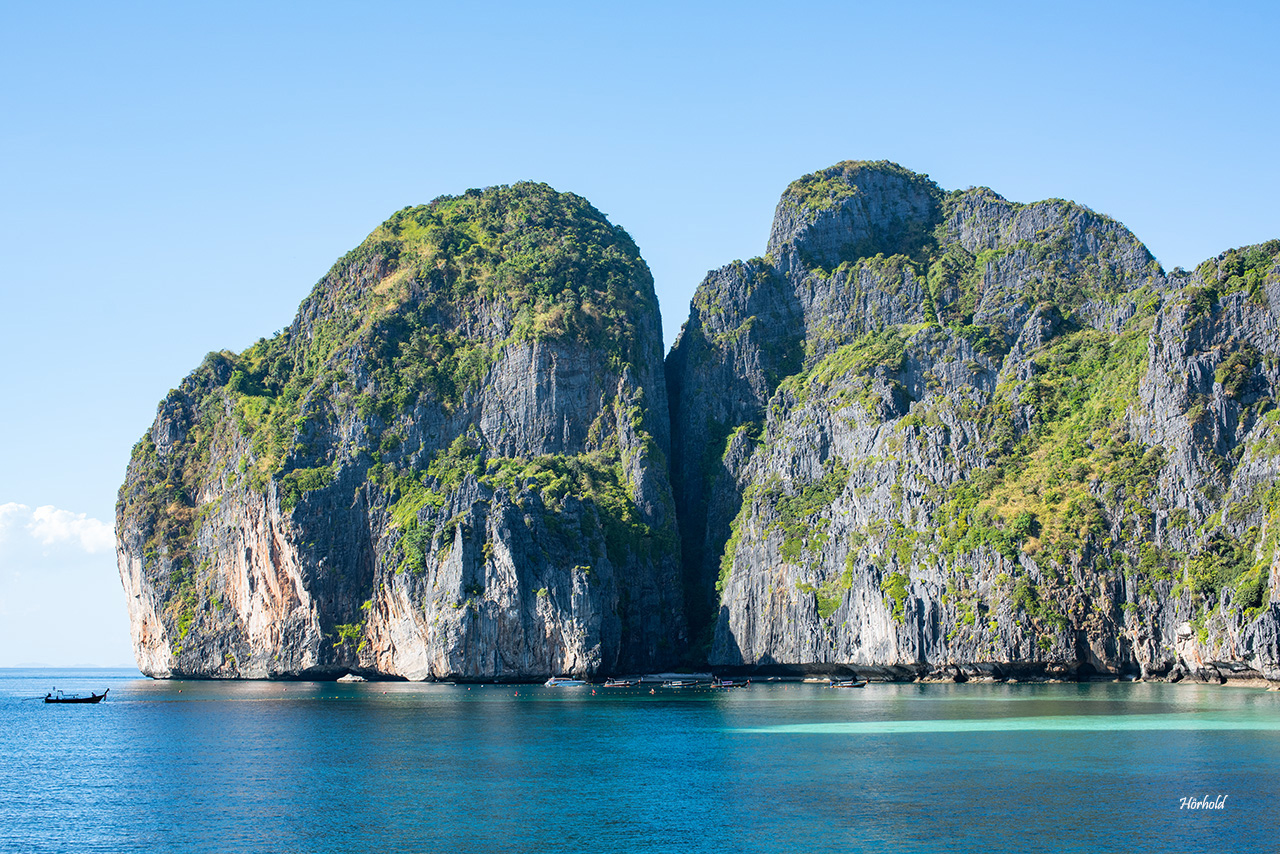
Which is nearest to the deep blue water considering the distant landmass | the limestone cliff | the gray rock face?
the gray rock face

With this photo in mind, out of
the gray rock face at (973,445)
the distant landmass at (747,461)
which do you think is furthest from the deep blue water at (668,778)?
the distant landmass at (747,461)

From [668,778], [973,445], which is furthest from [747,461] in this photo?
[668,778]

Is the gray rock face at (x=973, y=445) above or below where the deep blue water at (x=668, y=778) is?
above

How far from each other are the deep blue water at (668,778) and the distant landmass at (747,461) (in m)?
27.4

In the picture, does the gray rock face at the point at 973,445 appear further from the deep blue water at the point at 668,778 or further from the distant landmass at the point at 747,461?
the deep blue water at the point at 668,778

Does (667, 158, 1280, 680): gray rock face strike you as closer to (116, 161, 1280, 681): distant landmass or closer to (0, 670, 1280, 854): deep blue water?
(116, 161, 1280, 681): distant landmass

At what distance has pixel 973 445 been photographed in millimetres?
132000

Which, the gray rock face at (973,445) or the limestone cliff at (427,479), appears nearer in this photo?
the gray rock face at (973,445)

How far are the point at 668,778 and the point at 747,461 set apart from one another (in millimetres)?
109787

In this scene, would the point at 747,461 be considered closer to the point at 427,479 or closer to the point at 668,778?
the point at 427,479

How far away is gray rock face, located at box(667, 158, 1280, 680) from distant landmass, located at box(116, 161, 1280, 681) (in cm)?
40

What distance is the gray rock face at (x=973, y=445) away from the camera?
368 ft

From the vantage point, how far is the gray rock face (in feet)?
368

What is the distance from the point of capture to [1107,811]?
44906 millimetres
